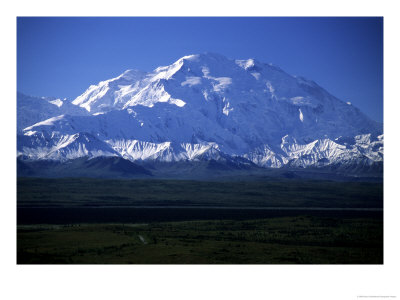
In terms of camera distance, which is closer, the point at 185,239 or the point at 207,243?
the point at 207,243

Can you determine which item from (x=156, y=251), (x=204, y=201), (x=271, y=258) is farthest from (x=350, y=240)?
(x=204, y=201)

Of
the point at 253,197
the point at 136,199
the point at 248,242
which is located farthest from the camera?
the point at 253,197

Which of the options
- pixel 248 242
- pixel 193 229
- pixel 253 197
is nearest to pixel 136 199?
pixel 253 197

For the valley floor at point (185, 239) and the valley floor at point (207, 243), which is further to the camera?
the valley floor at point (185, 239)

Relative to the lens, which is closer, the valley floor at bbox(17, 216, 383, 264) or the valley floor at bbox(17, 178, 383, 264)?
the valley floor at bbox(17, 216, 383, 264)

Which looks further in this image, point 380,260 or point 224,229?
point 224,229

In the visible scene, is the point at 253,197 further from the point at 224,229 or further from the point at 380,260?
the point at 380,260

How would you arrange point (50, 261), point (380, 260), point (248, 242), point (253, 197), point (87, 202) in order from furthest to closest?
point (253, 197) < point (87, 202) < point (248, 242) < point (380, 260) < point (50, 261)
